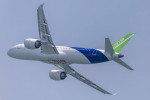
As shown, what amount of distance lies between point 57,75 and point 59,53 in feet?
21.6

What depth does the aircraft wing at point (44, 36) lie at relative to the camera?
84.7 metres

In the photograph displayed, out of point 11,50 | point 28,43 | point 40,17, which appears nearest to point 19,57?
point 11,50

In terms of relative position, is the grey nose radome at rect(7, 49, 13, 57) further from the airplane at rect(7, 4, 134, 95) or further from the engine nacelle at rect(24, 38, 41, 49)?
the engine nacelle at rect(24, 38, 41, 49)

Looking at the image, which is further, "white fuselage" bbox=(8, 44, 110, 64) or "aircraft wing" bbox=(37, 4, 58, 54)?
"white fuselage" bbox=(8, 44, 110, 64)

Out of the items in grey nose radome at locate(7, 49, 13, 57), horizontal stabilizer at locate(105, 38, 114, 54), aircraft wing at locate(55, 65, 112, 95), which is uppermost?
horizontal stabilizer at locate(105, 38, 114, 54)

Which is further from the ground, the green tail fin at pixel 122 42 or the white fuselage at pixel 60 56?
the green tail fin at pixel 122 42

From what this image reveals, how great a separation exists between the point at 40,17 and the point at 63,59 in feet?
35.6

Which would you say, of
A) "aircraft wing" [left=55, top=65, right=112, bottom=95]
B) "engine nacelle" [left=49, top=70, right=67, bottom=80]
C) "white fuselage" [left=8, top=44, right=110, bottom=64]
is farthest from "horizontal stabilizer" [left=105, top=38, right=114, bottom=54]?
"aircraft wing" [left=55, top=65, right=112, bottom=95]

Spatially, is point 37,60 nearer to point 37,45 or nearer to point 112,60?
point 37,45

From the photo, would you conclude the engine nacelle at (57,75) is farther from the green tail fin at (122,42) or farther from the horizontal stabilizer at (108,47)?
the horizontal stabilizer at (108,47)

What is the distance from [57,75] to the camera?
318 ft

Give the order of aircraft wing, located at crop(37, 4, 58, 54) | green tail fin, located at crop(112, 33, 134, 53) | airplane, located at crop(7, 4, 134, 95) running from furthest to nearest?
green tail fin, located at crop(112, 33, 134, 53) < airplane, located at crop(7, 4, 134, 95) < aircraft wing, located at crop(37, 4, 58, 54)

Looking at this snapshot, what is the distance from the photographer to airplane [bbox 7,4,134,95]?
8600 cm

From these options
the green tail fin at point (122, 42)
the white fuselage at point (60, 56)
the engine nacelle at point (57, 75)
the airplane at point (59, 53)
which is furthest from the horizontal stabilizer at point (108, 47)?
the engine nacelle at point (57, 75)
